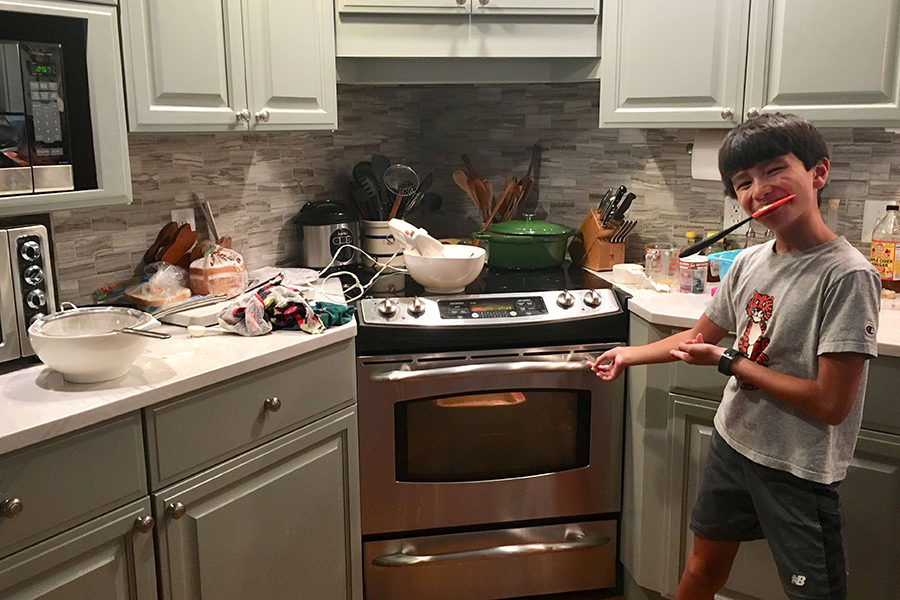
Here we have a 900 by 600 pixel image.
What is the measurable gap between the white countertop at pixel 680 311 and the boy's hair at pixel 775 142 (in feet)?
1.71

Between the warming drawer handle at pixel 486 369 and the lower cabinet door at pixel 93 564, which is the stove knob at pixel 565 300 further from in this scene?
the lower cabinet door at pixel 93 564

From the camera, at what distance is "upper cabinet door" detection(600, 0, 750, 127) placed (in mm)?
2174

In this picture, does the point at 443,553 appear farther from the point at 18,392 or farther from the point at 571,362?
the point at 18,392

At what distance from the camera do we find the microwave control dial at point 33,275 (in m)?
1.65

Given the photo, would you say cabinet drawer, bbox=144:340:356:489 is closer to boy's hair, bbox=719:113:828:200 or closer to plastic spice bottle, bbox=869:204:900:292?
boy's hair, bbox=719:113:828:200

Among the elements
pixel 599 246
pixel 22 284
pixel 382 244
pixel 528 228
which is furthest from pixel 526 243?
pixel 22 284

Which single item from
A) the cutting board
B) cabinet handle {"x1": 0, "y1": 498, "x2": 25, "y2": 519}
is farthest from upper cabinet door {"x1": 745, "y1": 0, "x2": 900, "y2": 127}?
cabinet handle {"x1": 0, "y1": 498, "x2": 25, "y2": 519}

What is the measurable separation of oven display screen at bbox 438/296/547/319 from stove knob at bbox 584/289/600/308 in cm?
12

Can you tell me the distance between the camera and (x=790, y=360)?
1.57 meters

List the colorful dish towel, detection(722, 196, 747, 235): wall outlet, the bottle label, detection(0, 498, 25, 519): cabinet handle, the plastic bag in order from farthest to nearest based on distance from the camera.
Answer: detection(722, 196, 747, 235): wall outlet → the bottle label → the plastic bag → the colorful dish towel → detection(0, 498, 25, 519): cabinet handle

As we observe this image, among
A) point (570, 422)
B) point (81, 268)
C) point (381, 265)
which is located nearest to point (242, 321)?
point (81, 268)

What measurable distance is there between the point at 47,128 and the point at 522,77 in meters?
1.47

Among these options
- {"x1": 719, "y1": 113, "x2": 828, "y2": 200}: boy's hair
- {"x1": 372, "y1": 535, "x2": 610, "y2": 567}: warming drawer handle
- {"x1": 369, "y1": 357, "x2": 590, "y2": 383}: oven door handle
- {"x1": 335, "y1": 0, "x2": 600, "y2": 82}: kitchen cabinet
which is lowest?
{"x1": 372, "y1": 535, "x2": 610, "y2": 567}: warming drawer handle

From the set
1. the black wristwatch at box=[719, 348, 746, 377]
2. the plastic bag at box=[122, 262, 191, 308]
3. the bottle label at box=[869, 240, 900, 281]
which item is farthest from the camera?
the bottle label at box=[869, 240, 900, 281]
